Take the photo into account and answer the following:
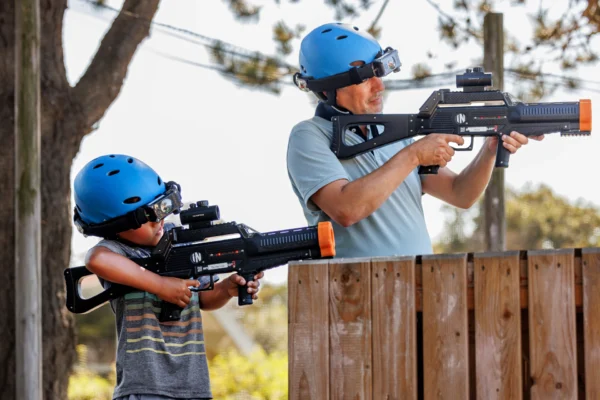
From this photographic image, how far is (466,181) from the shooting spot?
544 centimetres

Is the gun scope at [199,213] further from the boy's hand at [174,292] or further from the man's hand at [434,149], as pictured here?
the man's hand at [434,149]

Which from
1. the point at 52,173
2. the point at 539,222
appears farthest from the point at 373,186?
the point at 539,222

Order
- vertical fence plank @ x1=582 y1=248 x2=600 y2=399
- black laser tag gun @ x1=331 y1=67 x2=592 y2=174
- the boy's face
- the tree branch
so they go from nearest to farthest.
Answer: vertical fence plank @ x1=582 y1=248 x2=600 y2=399 → black laser tag gun @ x1=331 y1=67 x2=592 y2=174 → the boy's face → the tree branch

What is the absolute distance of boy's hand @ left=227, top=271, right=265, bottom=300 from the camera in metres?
5.08

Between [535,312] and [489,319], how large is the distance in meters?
0.18

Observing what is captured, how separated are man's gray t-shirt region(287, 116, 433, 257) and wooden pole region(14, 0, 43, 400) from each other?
418 cm

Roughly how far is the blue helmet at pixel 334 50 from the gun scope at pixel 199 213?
851 millimetres

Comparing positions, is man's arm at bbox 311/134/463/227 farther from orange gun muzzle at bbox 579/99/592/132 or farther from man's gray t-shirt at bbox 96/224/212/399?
man's gray t-shirt at bbox 96/224/212/399

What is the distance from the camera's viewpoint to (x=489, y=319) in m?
4.22

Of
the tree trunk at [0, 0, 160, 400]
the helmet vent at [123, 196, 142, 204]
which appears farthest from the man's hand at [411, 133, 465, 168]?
the tree trunk at [0, 0, 160, 400]

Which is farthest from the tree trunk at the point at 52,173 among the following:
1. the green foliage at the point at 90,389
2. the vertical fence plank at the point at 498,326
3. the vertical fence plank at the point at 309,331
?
the vertical fence plank at the point at 498,326

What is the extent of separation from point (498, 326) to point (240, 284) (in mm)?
1390

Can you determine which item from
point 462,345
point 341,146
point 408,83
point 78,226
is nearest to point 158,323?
point 78,226

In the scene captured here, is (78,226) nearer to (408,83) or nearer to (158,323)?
(158,323)
